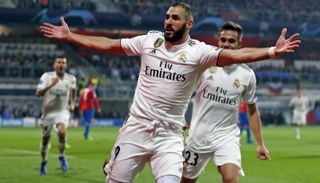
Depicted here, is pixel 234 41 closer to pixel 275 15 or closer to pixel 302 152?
pixel 302 152

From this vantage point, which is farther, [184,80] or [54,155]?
[54,155]

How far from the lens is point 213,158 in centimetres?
982

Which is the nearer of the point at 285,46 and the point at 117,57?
the point at 285,46

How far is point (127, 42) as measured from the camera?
8.47m

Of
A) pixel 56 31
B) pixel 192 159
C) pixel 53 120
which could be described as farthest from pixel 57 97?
pixel 56 31

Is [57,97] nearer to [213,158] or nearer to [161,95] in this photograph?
[213,158]

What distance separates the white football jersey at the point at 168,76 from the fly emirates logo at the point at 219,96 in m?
1.53

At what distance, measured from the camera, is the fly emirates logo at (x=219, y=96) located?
984 centimetres

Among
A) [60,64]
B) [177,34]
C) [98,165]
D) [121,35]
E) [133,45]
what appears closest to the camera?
[177,34]

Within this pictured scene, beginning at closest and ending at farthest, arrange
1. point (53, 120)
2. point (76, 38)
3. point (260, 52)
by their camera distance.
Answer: point (260, 52) < point (76, 38) < point (53, 120)

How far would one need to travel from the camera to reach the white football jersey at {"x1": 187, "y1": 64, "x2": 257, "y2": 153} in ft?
32.1

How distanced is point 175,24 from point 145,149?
136cm

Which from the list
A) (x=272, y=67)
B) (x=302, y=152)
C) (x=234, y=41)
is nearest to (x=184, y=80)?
(x=234, y=41)

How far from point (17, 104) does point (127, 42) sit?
3832cm
